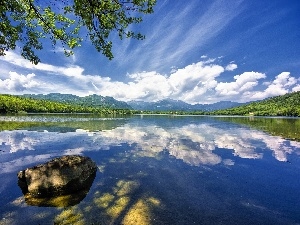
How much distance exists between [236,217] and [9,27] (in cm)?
1909

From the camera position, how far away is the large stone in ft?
52.1

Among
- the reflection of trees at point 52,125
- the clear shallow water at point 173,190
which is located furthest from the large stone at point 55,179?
the reflection of trees at point 52,125

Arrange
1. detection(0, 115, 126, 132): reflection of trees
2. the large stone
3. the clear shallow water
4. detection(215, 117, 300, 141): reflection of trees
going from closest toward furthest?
the clear shallow water
the large stone
detection(215, 117, 300, 141): reflection of trees
detection(0, 115, 126, 132): reflection of trees

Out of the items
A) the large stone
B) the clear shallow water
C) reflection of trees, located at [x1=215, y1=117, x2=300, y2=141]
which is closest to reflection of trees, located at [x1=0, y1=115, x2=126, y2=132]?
the clear shallow water

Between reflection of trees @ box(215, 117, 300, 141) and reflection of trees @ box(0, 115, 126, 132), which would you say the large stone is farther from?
reflection of trees @ box(215, 117, 300, 141)

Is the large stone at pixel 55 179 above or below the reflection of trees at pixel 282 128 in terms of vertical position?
above

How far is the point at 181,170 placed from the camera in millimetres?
22641

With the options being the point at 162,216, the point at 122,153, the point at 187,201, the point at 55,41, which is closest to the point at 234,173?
the point at 187,201

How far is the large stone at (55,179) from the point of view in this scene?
15.9 metres

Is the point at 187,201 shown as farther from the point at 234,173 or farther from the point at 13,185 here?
the point at 13,185

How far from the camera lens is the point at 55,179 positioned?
53.9ft

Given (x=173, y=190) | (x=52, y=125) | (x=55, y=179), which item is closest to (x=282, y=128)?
(x=173, y=190)

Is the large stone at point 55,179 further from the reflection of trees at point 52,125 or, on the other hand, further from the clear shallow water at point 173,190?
the reflection of trees at point 52,125

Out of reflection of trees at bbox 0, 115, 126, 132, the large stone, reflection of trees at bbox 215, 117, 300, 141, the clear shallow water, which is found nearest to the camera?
the clear shallow water
